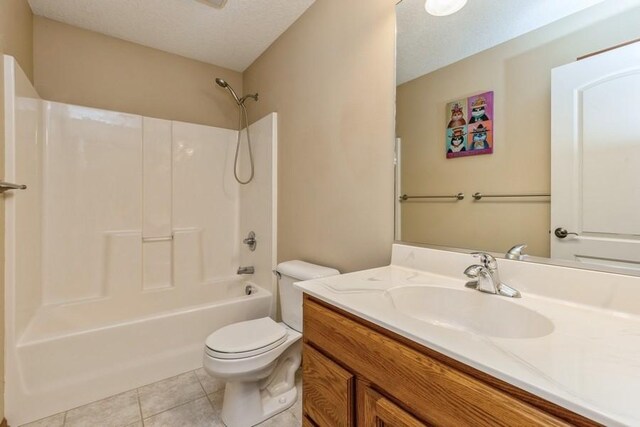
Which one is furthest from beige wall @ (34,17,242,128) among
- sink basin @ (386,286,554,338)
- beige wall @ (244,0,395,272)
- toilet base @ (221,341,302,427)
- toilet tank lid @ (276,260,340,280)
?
sink basin @ (386,286,554,338)

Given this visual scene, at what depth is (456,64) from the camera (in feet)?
3.81

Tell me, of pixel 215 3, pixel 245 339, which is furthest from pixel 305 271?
pixel 215 3

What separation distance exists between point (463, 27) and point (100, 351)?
2384mm

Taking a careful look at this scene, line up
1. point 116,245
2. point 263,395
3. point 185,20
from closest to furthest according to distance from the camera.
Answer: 1. point 263,395
2. point 185,20
3. point 116,245

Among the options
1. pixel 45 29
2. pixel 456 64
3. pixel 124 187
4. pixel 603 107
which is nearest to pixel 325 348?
pixel 603 107

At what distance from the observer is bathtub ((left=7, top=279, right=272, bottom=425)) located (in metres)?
1.42

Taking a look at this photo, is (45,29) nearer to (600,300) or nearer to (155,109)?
(155,109)

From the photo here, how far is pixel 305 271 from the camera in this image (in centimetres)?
157

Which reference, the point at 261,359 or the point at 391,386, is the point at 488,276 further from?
the point at 261,359

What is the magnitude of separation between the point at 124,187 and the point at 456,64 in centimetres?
229

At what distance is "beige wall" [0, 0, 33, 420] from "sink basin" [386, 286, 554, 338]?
5.80 ft

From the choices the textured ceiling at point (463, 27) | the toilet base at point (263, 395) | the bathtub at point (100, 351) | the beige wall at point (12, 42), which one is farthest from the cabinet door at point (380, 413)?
the beige wall at point (12, 42)

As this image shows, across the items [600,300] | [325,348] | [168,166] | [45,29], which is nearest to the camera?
[600,300]

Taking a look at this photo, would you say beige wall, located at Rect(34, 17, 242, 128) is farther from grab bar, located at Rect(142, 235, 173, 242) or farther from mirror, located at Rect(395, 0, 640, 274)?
mirror, located at Rect(395, 0, 640, 274)
